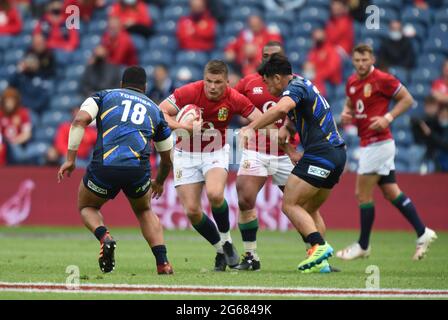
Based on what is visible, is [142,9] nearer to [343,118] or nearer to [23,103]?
[23,103]

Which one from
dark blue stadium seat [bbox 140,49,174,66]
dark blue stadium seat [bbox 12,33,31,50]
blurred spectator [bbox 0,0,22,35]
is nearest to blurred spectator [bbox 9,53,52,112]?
dark blue stadium seat [bbox 12,33,31,50]

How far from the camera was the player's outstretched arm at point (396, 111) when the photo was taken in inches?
571

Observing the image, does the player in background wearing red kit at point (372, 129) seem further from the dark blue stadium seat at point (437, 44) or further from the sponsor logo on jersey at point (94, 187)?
the dark blue stadium seat at point (437, 44)

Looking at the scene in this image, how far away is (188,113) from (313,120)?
1.71 m

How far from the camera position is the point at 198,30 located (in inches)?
945

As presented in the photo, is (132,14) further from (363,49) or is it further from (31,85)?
(363,49)

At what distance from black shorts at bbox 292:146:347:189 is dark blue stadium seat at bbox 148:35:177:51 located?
13.3m

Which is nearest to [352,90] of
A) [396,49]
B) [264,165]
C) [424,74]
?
[264,165]

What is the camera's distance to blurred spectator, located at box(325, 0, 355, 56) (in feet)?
75.5

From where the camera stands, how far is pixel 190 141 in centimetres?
1274

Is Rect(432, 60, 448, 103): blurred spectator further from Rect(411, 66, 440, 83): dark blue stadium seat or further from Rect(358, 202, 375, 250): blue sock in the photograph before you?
Rect(358, 202, 375, 250): blue sock

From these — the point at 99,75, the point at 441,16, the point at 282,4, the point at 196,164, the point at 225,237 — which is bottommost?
the point at 225,237

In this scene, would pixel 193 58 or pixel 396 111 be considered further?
pixel 193 58

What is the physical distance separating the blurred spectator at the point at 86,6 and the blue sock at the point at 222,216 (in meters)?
13.4
